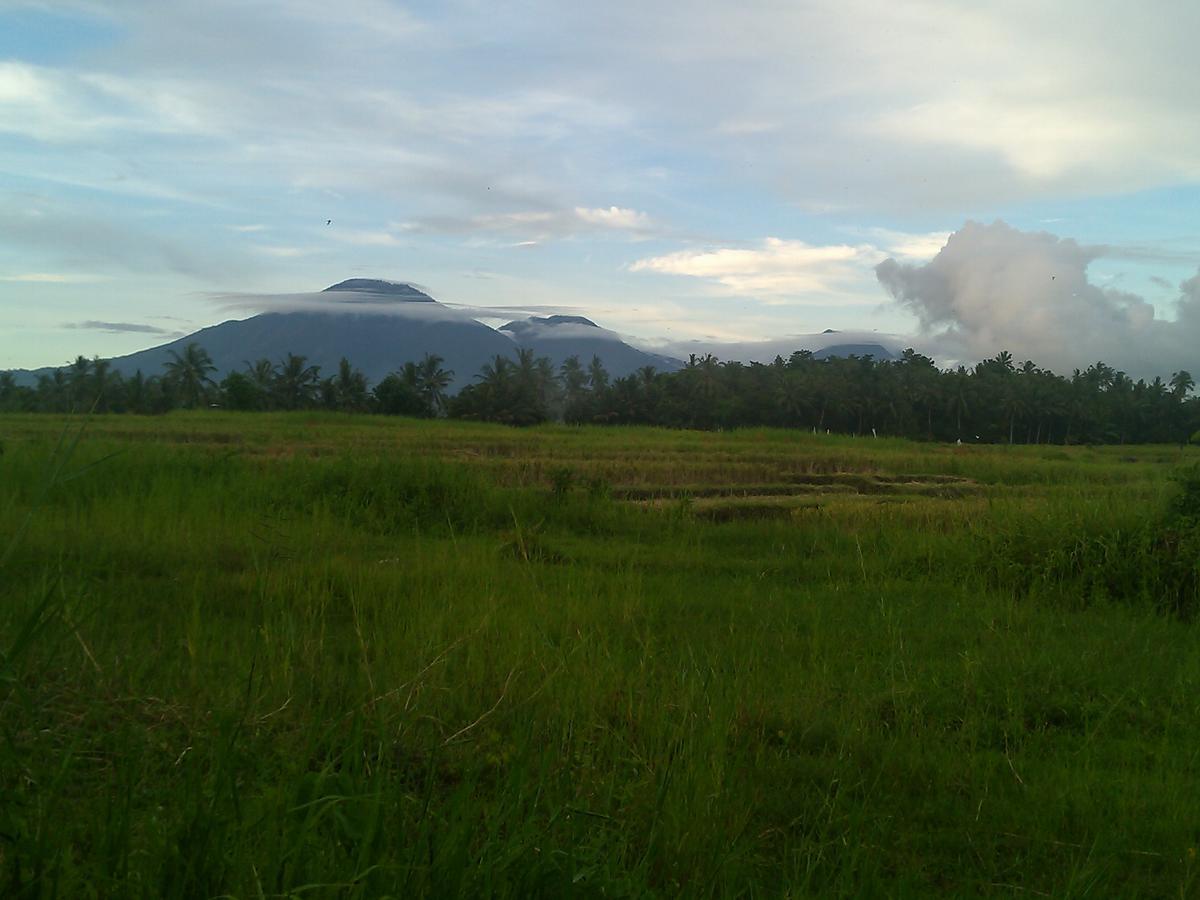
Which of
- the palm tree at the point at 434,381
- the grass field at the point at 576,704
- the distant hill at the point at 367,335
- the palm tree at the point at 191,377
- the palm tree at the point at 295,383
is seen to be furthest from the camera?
the distant hill at the point at 367,335

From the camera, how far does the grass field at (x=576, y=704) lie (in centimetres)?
215

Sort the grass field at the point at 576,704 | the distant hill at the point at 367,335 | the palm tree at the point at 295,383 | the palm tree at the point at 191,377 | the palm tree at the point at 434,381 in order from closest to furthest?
1. the grass field at the point at 576,704
2. the palm tree at the point at 191,377
3. the palm tree at the point at 295,383
4. the palm tree at the point at 434,381
5. the distant hill at the point at 367,335

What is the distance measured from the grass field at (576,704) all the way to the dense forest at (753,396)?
35868mm

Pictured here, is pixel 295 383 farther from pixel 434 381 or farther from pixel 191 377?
pixel 434 381

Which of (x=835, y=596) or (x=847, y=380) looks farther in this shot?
(x=847, y=380)

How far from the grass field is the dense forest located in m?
35.9

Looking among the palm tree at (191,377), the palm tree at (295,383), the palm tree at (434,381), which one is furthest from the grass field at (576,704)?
the palm tree at (434,381)

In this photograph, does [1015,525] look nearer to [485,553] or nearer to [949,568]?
[949,568]

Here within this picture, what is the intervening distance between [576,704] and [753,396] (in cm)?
4741

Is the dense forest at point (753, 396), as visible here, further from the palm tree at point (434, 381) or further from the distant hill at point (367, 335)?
the distant hill at point (367, 335)

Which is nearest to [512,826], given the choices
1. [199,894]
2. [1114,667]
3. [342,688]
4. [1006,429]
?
[199,894]

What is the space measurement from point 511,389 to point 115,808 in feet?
145

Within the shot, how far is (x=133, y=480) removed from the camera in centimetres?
897

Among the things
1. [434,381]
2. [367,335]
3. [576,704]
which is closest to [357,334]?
[367,335]
